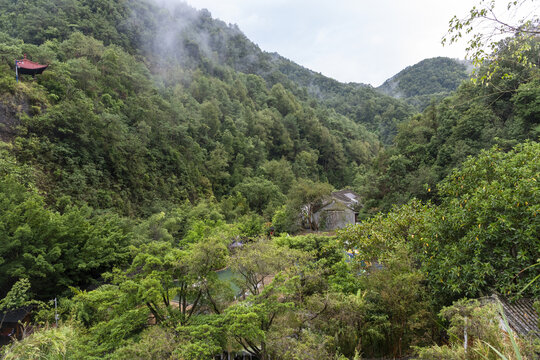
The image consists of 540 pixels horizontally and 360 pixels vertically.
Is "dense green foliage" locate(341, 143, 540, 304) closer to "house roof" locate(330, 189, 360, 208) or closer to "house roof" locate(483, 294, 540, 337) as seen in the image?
"house roof" locate(483, 294, 540, 337)

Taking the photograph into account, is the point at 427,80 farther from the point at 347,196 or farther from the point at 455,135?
the point at 455,135

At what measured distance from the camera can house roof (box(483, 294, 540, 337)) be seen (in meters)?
5.33

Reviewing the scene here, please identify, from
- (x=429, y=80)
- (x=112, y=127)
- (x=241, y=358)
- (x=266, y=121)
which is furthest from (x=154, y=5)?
(x=429, y=80)

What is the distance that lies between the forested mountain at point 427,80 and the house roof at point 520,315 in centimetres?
5992

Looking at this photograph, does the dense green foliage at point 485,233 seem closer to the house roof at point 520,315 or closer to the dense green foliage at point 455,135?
the house roof at point 520,315

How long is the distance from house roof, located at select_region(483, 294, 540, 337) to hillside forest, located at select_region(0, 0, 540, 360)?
0.27m

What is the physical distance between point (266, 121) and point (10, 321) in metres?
33.4

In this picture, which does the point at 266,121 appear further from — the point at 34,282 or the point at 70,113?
the point at 34,282

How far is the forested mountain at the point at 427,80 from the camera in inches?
2509

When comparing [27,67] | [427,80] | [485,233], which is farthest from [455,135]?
[427,80]

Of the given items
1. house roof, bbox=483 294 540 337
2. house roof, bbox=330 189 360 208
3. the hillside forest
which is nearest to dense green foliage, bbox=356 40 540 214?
the hillside forest

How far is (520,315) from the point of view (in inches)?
225

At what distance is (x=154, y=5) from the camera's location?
44.6 meters

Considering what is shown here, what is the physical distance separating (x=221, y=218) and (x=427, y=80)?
70.0 meters
